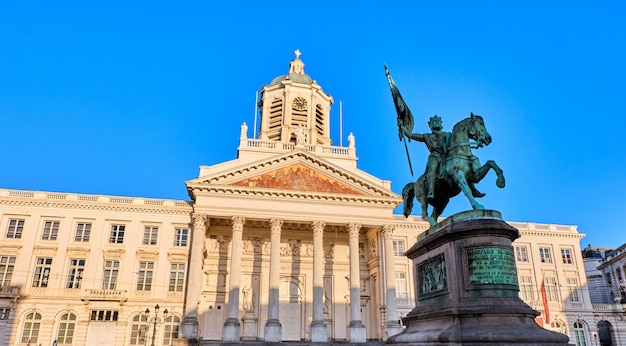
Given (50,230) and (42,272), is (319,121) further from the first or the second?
(42,272)

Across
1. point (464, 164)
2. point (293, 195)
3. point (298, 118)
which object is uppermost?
point (298, 118)

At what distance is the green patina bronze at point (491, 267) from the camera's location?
8742 millimetres

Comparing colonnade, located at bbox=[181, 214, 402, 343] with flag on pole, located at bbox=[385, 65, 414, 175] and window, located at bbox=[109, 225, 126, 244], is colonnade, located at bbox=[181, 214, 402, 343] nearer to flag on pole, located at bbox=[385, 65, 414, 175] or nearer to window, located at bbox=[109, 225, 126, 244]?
window, located at bbox=[109, 225, 126, 244]

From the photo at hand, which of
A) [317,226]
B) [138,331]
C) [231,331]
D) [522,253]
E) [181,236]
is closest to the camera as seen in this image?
[231,331]

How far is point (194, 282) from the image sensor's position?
3762 centimetres

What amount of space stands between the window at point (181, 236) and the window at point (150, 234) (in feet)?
5.68

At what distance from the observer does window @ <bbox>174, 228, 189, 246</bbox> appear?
4326cm

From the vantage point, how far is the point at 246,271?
44.8 meters

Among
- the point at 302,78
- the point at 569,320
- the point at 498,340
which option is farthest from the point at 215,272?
the point at 498,340

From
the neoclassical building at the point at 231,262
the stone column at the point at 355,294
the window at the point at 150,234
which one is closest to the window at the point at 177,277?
the neoclassical building at the point at 231,262

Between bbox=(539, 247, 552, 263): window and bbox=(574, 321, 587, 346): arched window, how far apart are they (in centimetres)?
662

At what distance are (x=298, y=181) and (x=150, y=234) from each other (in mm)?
14608

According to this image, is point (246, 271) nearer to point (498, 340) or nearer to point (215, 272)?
point (215, 272)

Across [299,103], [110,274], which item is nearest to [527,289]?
[299,103]
